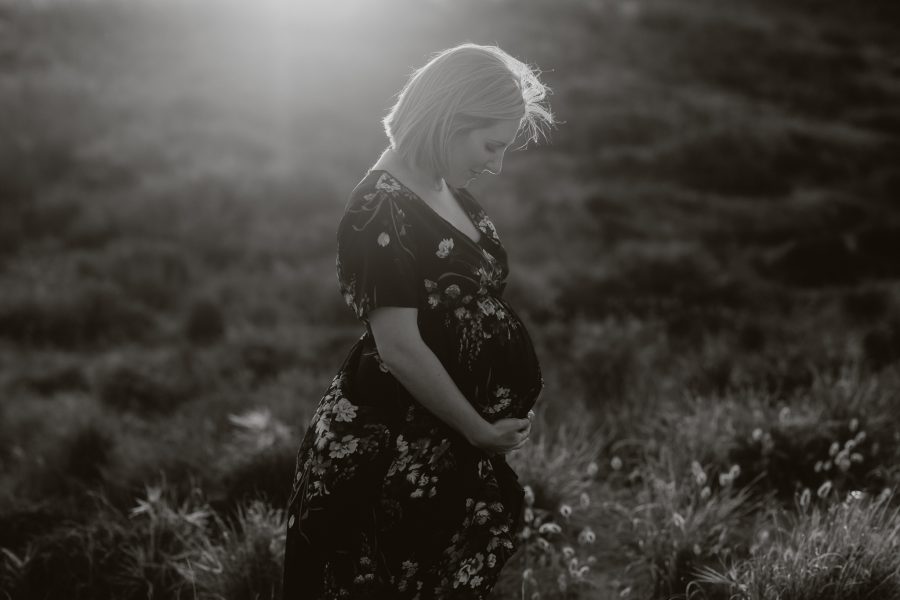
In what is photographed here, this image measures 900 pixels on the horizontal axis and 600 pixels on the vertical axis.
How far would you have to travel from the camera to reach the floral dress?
2156mm

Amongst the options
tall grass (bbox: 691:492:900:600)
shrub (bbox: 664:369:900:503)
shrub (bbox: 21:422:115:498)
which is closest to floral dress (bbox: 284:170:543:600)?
tall grass (bbox: 691:492:900:600)

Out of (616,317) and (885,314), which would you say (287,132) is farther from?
(885,314)

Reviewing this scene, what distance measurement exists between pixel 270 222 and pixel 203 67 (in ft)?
19.4

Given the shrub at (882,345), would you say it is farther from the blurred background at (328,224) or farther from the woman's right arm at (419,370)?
the woman's right arm at (419,370)

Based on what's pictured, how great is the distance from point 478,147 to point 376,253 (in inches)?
16.1

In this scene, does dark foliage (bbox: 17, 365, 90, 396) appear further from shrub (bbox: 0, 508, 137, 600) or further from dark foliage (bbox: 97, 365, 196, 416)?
shrub (bbox: 0, 508, 137, 600)

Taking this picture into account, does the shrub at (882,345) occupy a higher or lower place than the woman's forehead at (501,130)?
lower

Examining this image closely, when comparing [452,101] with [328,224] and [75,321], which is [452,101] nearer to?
[75,321]

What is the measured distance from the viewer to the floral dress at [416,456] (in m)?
2.16

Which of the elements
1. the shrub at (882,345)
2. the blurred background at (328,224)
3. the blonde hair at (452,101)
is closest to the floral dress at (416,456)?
the blonde hair at (452,101)

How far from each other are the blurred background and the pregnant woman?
1490 mm

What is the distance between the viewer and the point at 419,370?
204 cm

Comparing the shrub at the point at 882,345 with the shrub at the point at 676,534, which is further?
the shrub at the point at 882,345

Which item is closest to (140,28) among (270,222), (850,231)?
(270,222)
